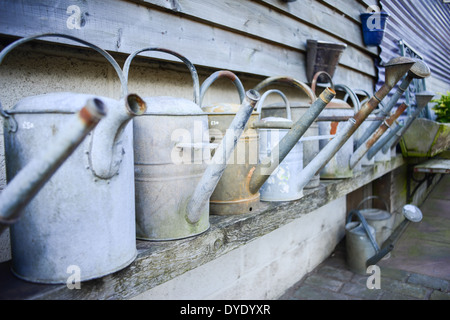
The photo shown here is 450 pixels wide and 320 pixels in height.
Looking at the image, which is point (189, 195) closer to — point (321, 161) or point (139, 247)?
point (139, 247)

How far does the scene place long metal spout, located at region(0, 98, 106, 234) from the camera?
46 centimetres

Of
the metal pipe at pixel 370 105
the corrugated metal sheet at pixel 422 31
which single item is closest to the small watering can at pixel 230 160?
the metal pipe at pixel 370 105

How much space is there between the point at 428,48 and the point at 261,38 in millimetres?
5211

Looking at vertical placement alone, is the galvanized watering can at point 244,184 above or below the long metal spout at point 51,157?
below

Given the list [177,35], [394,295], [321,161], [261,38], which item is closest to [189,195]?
[321,161]

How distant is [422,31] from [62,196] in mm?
6060

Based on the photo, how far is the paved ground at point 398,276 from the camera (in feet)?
8.46

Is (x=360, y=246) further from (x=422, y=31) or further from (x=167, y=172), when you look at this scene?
(x=422, y=31)

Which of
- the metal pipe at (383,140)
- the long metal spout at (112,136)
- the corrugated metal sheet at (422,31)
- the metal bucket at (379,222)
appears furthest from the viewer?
the corrugated metal sheet at (422,31)

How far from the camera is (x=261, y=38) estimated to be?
5.96 feet

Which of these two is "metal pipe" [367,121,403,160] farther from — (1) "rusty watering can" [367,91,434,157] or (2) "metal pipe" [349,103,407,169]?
(2) "metal pipe" [349,103,407,169]

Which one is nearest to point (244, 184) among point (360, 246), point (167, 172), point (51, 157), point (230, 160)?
point (230, 160)

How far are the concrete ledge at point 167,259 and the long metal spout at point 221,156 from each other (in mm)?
104

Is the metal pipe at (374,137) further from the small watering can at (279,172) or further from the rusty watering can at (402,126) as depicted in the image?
the small watering can at (279,172)
